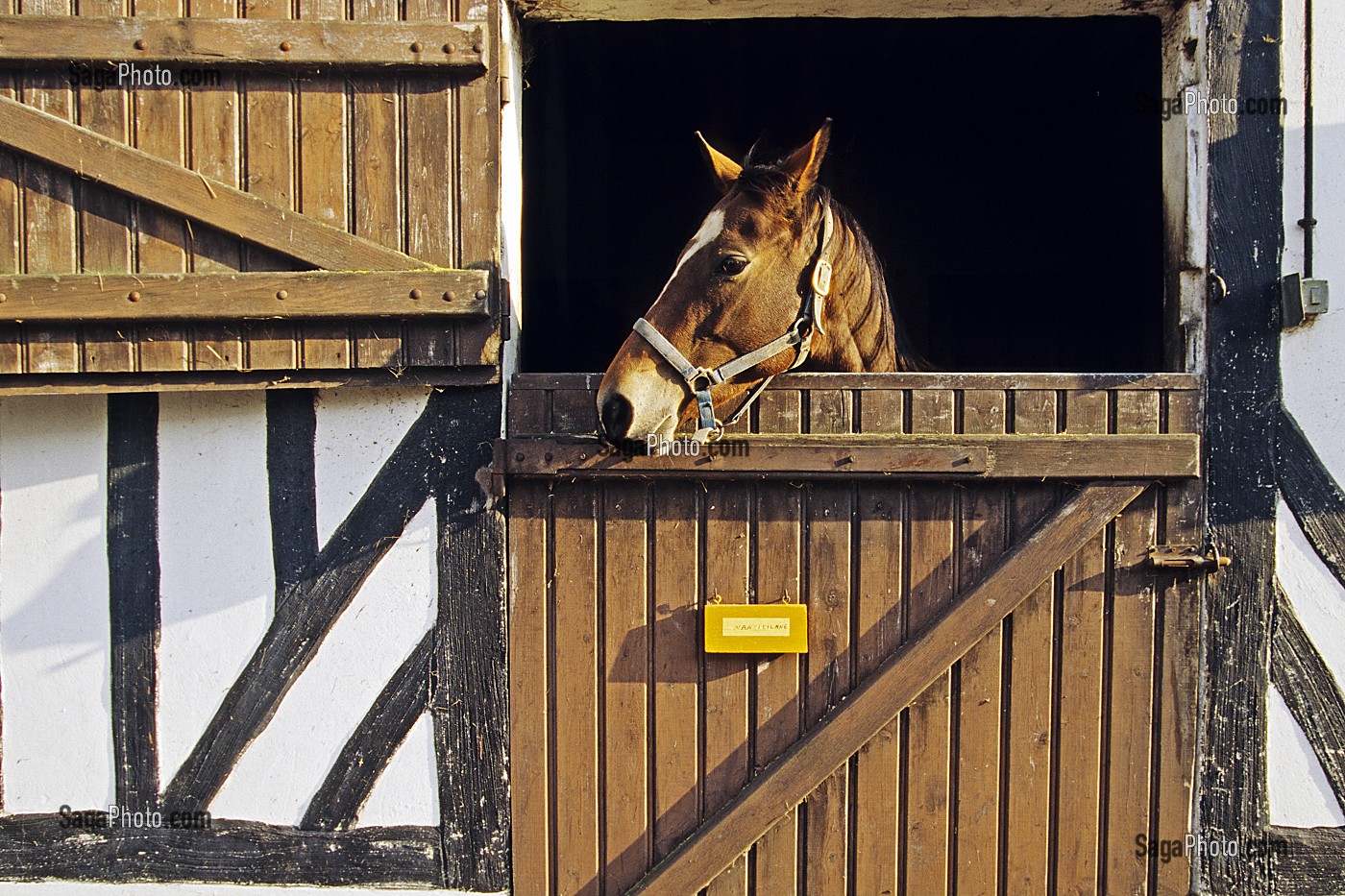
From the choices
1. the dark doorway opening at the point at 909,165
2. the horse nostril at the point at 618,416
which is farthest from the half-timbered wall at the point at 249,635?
the dark doorway opening at the point at 909,165

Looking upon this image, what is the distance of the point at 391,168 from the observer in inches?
100

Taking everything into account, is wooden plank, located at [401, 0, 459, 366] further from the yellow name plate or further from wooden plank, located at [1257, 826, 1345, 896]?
wooden plank, located at [1257, 826, 1345, 896]

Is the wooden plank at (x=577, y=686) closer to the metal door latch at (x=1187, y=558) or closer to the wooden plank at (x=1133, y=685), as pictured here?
the wooden plank at (x=1133, y=685)

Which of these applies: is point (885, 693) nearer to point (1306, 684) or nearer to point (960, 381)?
point (960, 381)

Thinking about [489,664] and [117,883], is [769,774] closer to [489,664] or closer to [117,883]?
[489,664]

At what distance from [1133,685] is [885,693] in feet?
2.39

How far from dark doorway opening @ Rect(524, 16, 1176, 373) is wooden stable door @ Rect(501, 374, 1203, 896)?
1.84m

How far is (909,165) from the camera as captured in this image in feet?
16.5

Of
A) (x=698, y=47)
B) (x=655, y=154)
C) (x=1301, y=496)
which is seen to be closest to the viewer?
(x=1301, y=496)

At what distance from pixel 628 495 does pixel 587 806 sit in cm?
94

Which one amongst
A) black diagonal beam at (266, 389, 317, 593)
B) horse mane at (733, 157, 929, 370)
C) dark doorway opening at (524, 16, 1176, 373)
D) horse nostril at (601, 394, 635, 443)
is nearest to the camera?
horse nostril at (601, 394, 635, 443)

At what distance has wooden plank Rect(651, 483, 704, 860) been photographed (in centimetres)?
258

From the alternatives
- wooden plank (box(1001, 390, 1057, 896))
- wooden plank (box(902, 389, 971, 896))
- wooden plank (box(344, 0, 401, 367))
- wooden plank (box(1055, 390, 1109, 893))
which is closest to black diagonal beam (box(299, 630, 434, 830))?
wooden plank (box(344, 0, 401, 367))

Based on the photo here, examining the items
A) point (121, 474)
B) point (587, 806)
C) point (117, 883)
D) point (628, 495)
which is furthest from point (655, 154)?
point (117, 883)
